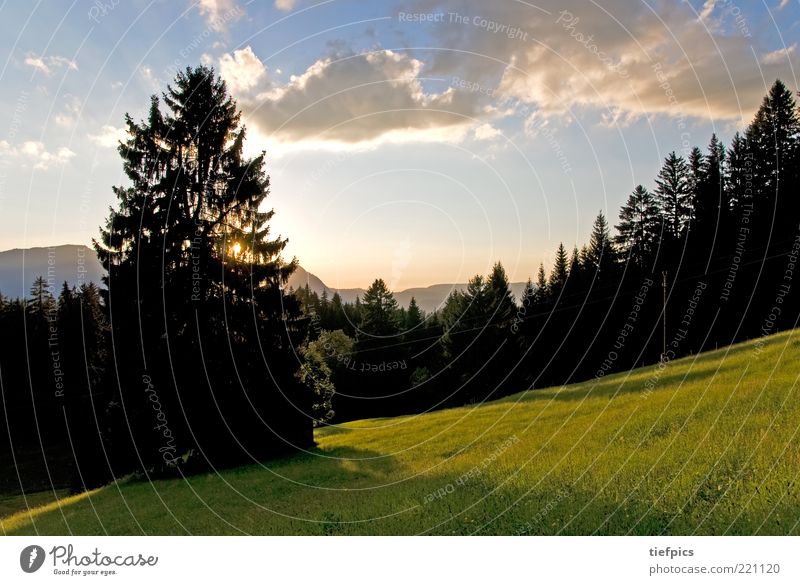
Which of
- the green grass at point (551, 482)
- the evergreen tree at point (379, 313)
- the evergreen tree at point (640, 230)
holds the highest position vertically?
the evergreen tree at point (640, 230)

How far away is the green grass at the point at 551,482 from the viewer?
7578 millimetres

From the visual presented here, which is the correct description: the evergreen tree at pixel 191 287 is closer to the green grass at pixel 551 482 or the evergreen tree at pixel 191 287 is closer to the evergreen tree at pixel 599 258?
the green grass at pixel 551 482

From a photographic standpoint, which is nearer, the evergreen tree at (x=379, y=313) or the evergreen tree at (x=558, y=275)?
the evergreen tree at (x=379, y=313)

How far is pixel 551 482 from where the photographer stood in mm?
9055

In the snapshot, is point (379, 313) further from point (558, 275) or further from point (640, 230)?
point (558, 275)

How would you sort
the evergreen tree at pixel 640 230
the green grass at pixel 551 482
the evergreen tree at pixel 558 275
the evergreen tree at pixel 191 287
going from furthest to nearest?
the evergreen tree at pixel 558 275
the evergreen tree at pixel 640 230
the evergreen tree at pixel 191 287
the green grass at pixel 551 482

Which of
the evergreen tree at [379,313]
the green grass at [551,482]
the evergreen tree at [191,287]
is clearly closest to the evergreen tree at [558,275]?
the evergreen tree at [379,313]

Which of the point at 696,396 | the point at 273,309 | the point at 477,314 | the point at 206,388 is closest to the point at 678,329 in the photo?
the point at 477,314

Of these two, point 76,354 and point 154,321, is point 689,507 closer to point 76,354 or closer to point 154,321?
point 154,321

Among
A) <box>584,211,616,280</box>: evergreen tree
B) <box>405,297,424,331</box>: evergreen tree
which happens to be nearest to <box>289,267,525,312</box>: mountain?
<box>405,297,424,331</box>: evergreen tree

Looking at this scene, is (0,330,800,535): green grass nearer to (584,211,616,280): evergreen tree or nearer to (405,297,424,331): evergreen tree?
(584,211,616,280): evergreen tree

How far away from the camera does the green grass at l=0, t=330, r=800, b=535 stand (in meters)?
7.58

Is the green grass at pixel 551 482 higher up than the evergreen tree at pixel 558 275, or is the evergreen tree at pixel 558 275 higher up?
the evergreen tree at pixel 558 275

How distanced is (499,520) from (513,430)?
6584mm
